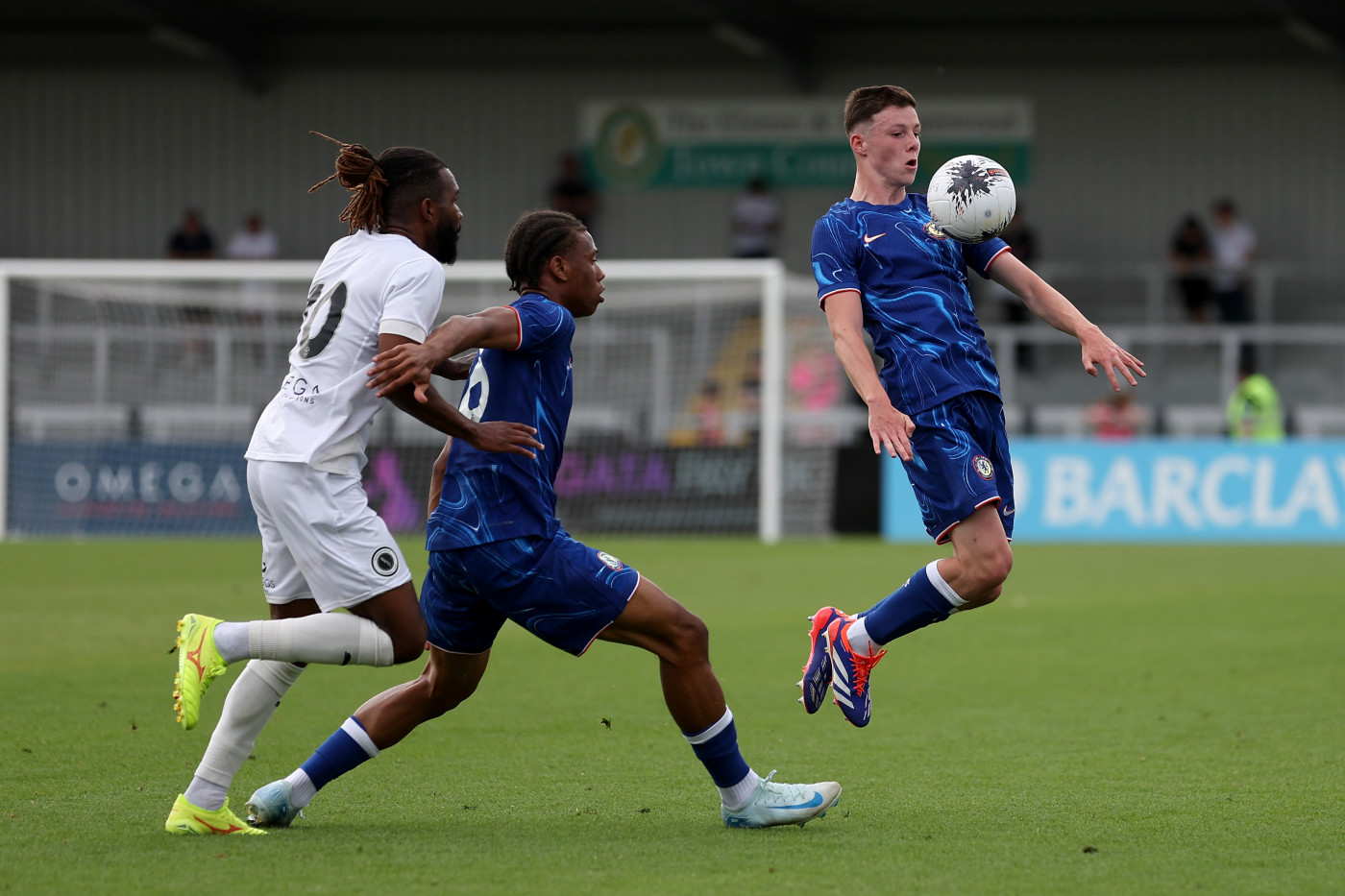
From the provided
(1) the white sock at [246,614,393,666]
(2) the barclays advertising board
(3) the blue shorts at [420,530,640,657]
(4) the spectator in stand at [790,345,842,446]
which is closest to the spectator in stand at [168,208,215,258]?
(4) the spectator in stand at [790,345,842,446]

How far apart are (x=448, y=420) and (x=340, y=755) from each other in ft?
3.38

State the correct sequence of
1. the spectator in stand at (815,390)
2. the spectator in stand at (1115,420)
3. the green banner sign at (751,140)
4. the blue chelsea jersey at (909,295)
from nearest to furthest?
the blue chelsea jersey at (909,295) < the spectator in stand at (815,390) < the spectator in stand at (1115,420) < the green banner sign at (751,140)

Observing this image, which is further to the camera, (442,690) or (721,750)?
(442,690)

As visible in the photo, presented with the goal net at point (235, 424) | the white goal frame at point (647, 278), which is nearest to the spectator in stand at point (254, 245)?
the goal net at point (235, 424)

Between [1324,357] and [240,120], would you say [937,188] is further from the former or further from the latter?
[240,120]

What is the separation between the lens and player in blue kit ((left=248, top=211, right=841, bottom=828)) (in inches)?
159

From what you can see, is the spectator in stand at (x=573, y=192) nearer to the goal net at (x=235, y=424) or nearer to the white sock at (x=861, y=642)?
the goal net at (x=235, y=424)

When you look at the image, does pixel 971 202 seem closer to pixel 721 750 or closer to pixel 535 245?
pixel 535 245

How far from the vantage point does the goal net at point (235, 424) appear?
635 inches

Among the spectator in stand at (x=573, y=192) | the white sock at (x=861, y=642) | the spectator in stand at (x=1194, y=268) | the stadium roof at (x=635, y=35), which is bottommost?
the white sock at (x=861, y=642)

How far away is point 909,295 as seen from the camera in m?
4.91

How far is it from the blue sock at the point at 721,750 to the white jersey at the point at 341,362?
1.16m

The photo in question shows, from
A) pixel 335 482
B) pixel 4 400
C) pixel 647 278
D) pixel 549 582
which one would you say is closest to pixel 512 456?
pixel 549 582

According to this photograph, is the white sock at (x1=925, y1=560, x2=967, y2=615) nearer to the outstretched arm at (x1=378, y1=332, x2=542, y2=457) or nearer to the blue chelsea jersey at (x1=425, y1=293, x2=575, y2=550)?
the blue chelsea jersey at (x1=425, y1=293, x2=575, y2=550)
